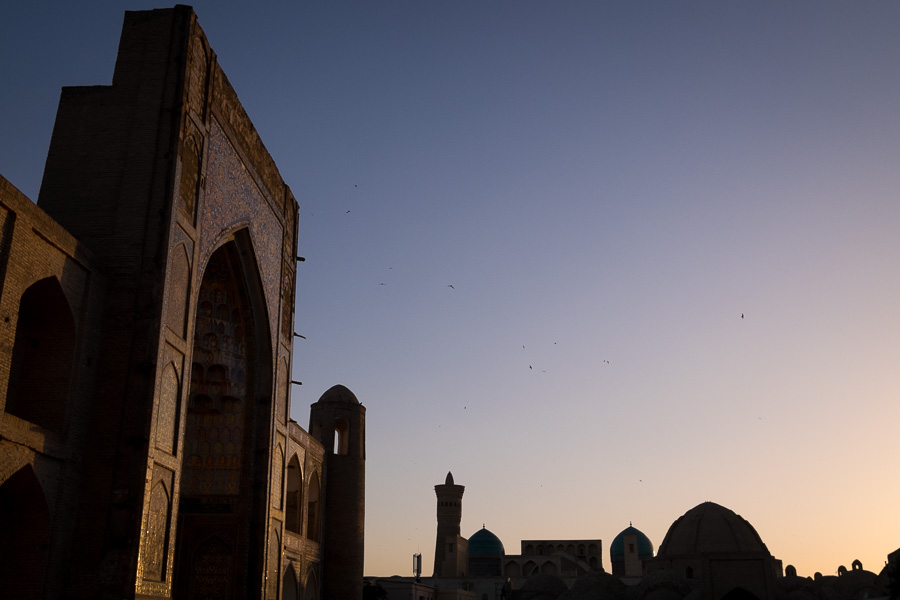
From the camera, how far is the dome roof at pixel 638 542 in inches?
2015

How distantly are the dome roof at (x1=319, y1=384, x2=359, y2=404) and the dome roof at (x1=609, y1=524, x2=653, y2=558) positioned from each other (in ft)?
103

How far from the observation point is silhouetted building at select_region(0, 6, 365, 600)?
8734 mm

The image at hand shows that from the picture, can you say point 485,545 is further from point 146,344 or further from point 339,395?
point 146,344

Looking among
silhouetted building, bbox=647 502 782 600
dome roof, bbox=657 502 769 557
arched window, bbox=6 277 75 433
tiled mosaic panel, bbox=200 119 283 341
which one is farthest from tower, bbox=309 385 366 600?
dome roof, bbox=657 502 769 557

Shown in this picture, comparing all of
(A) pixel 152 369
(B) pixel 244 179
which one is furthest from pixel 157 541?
(B) pixel 244 179

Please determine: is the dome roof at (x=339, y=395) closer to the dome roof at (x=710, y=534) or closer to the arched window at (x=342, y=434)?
the arched window at (x=342, y=434)

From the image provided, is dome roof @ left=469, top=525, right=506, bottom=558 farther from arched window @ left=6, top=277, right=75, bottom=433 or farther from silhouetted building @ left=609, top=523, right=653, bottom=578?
arched window @ left=6, top=277, right=75, bottom=433

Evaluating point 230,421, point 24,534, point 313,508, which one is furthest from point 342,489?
point 24,534

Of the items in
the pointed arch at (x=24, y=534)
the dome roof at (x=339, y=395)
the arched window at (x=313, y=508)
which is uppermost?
the dome roof at (x=339, y=395)

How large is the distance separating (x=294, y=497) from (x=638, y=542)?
36.2m

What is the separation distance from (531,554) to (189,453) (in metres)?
39.0

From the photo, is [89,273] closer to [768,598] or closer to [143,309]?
[143,309]

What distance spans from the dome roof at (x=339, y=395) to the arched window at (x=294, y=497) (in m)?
4.57

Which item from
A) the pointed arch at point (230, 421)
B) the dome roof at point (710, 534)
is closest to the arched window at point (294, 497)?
the pointed arch at point (230, 421)
